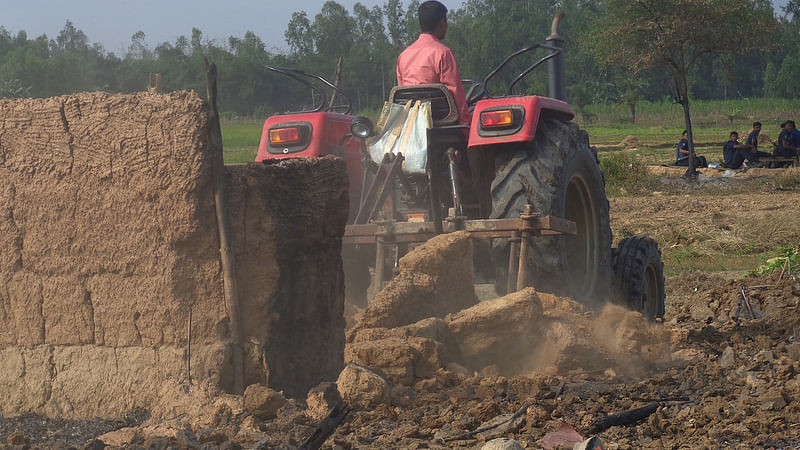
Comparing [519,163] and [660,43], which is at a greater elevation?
[660,43]

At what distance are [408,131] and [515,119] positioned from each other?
649 mm

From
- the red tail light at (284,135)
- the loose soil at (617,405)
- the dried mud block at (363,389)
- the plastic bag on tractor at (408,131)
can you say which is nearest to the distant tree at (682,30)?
the red tail light at (284,135)

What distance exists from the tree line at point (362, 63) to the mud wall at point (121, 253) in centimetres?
3983

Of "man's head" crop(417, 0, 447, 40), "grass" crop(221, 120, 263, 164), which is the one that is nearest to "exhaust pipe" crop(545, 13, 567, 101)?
"man's head" crop(417, 0, 447, 40)

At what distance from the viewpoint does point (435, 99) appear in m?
6.12

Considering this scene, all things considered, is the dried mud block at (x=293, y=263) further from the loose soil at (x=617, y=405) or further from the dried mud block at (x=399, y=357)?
the loose soil at (x=617, y=405)

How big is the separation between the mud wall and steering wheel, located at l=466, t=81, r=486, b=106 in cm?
276

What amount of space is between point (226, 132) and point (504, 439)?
44874mm

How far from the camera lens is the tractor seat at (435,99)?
19.8 feet

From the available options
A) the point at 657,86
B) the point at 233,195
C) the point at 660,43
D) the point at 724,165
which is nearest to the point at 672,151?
the point at 660,43

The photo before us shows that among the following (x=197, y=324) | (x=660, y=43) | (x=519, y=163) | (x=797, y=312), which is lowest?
(x=797, y=312)

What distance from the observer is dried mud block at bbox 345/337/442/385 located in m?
4.39

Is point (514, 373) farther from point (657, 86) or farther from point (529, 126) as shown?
point (657, 86)

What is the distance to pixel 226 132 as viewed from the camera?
4709 cm
